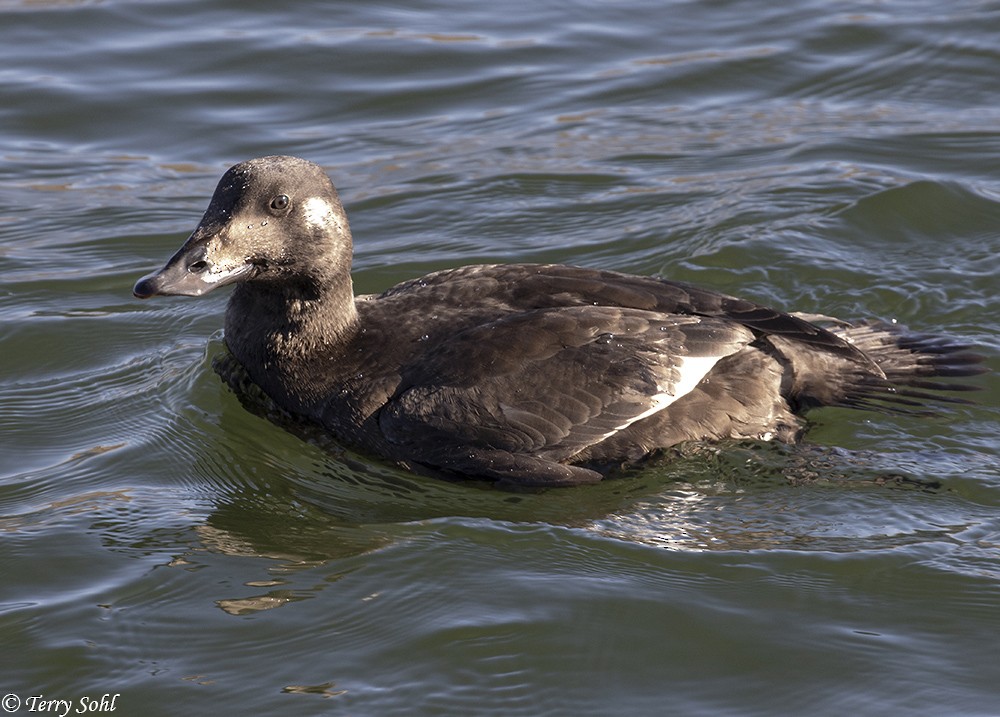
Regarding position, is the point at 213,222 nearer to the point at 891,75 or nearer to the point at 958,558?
the point at 958,558

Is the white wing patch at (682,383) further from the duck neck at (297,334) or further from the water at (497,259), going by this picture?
the duck neck at (297,334)

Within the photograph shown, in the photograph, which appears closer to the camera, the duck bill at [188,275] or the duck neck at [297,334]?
the duck bill at [188,275]

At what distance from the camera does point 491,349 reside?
20.4 ft

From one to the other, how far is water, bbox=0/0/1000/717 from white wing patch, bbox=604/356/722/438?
30 centimetres

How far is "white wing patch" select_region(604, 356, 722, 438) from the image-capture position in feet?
20.4

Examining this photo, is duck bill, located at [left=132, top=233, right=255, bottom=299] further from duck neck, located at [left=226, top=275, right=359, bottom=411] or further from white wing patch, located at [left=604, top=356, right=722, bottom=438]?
white wing patch, located at [left=604, top=356, right=722, bottom=438]

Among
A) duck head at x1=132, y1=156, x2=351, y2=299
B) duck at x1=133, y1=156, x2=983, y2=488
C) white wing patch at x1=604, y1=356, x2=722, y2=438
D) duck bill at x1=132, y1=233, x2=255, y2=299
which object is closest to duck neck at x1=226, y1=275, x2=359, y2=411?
duck at x1=133, y1=156, x2=983, y2=488

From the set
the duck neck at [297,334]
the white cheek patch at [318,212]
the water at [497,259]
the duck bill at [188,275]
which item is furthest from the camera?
the duck neck at [297,334]

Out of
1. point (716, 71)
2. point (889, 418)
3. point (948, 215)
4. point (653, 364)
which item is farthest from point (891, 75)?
point (653, 364)

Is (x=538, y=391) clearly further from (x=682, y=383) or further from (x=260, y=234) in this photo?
(x=260, y=234)

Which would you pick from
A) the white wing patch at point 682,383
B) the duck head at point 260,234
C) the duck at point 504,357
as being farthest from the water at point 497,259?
the duck head at point 260,234

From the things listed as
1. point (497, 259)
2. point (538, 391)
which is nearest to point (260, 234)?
point (538, 391)

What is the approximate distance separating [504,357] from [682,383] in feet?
2.54

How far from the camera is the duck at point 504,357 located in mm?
6199
